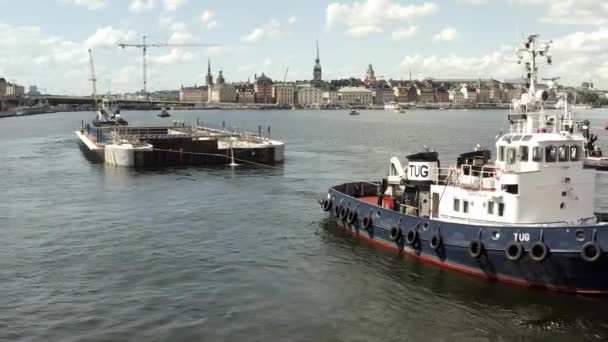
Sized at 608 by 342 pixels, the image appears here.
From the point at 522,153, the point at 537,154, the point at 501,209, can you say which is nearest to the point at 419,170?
the point at 501,209

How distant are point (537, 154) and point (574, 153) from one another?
158 cm

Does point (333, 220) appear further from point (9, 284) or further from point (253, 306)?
point (9, 284)

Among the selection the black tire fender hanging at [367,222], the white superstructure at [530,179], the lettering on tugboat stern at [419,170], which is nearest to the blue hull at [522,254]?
the white superstructure at [530,179]

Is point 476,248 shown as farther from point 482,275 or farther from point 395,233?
point 395,233

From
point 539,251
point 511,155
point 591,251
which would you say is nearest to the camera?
point 591,251

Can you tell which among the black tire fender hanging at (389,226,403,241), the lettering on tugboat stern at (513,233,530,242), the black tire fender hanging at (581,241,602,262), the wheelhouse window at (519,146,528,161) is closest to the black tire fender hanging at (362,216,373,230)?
the black tire fender hanging at (389,226,403,241)

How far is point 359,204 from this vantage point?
99.2 ft

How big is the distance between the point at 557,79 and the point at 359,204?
34.6 ft

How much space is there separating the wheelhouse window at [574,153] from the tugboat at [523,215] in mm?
11

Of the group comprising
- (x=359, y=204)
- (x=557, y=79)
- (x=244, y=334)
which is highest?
(x=557, y=79)

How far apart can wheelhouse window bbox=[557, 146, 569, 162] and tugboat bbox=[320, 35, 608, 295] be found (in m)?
0.04

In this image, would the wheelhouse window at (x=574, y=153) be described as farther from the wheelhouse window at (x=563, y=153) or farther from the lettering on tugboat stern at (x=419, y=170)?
the lettering on tugboat stern at (x=419, y=170)

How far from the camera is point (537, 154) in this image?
77.0ft

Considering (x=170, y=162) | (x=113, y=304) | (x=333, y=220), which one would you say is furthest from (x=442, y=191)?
(x=170, y=162)
